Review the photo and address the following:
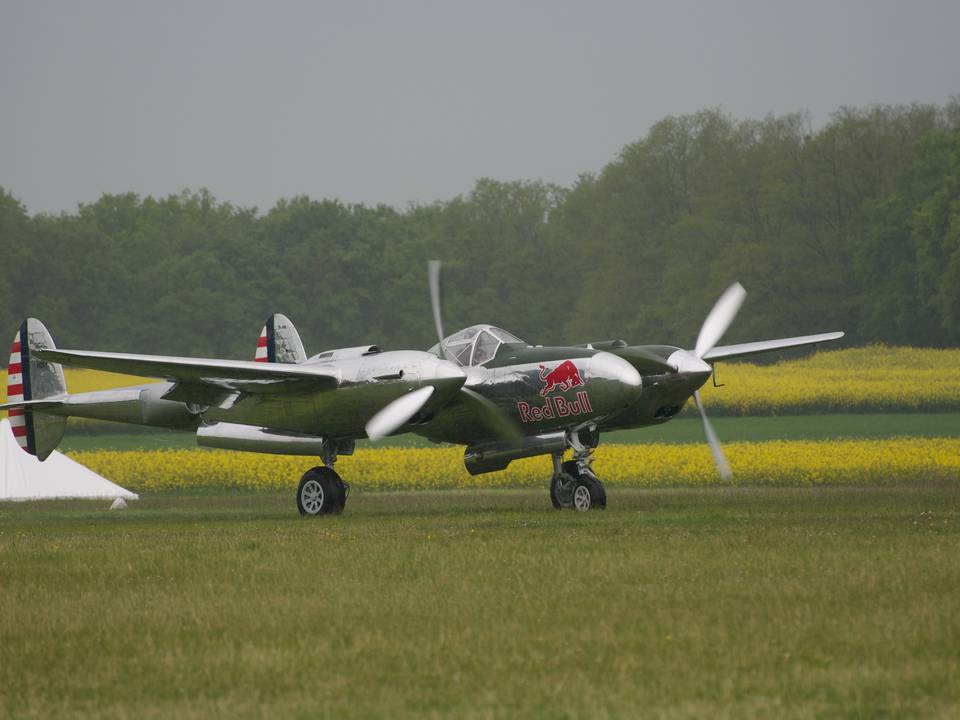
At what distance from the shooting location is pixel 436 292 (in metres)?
24.2

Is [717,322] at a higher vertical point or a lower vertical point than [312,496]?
higher

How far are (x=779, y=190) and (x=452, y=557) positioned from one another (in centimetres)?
7733

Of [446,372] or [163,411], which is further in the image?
[163,411]

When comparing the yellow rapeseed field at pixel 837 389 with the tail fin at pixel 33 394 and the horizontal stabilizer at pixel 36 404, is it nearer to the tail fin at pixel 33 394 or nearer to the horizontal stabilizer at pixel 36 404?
the tail fin at pixel 33 394

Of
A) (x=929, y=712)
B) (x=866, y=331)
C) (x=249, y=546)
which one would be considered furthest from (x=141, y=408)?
(x=866, y=331)

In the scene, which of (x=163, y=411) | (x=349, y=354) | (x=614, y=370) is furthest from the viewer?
(x=163, y=411)

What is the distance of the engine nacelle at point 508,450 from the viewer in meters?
22.9

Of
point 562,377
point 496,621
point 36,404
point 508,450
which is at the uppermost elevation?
point 36,404

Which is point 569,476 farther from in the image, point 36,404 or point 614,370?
point 36,404

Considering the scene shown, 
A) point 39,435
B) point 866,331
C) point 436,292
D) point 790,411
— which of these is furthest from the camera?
point 866,331

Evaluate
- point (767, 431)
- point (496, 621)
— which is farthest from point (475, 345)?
point (767, 431)

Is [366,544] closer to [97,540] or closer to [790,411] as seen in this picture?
[97,540]

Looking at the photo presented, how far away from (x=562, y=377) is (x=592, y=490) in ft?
5.95

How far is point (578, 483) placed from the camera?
75.5ft
